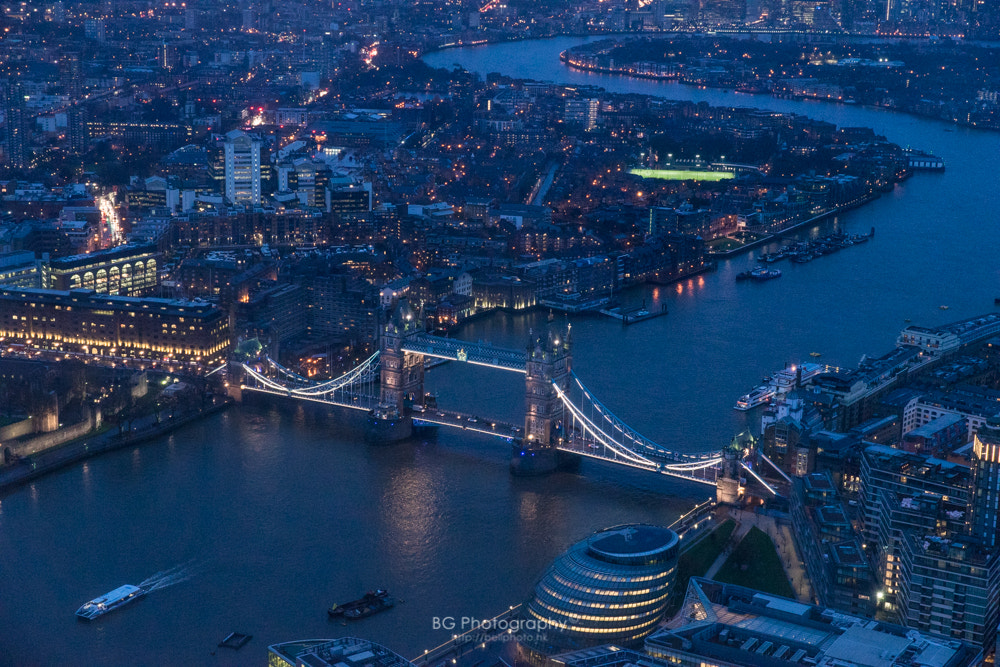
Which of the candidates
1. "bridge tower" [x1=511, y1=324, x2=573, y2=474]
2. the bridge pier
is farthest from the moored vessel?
the bridge pier

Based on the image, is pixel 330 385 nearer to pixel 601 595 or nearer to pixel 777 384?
pixel 777 384

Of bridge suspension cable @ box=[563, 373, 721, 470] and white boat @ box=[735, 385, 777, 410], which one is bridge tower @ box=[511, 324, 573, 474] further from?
white boat @ box=[735, 385, 777, 410]

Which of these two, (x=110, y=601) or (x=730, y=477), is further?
(x=730, y=477)

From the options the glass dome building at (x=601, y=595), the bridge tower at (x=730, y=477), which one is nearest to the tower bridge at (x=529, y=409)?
the bridge tower at (x=730, y=477)

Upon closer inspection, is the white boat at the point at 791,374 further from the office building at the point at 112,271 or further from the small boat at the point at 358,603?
the office building at the point at 112,271

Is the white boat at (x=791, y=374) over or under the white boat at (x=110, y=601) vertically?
over

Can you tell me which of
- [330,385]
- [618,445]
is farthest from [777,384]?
[330,385]
